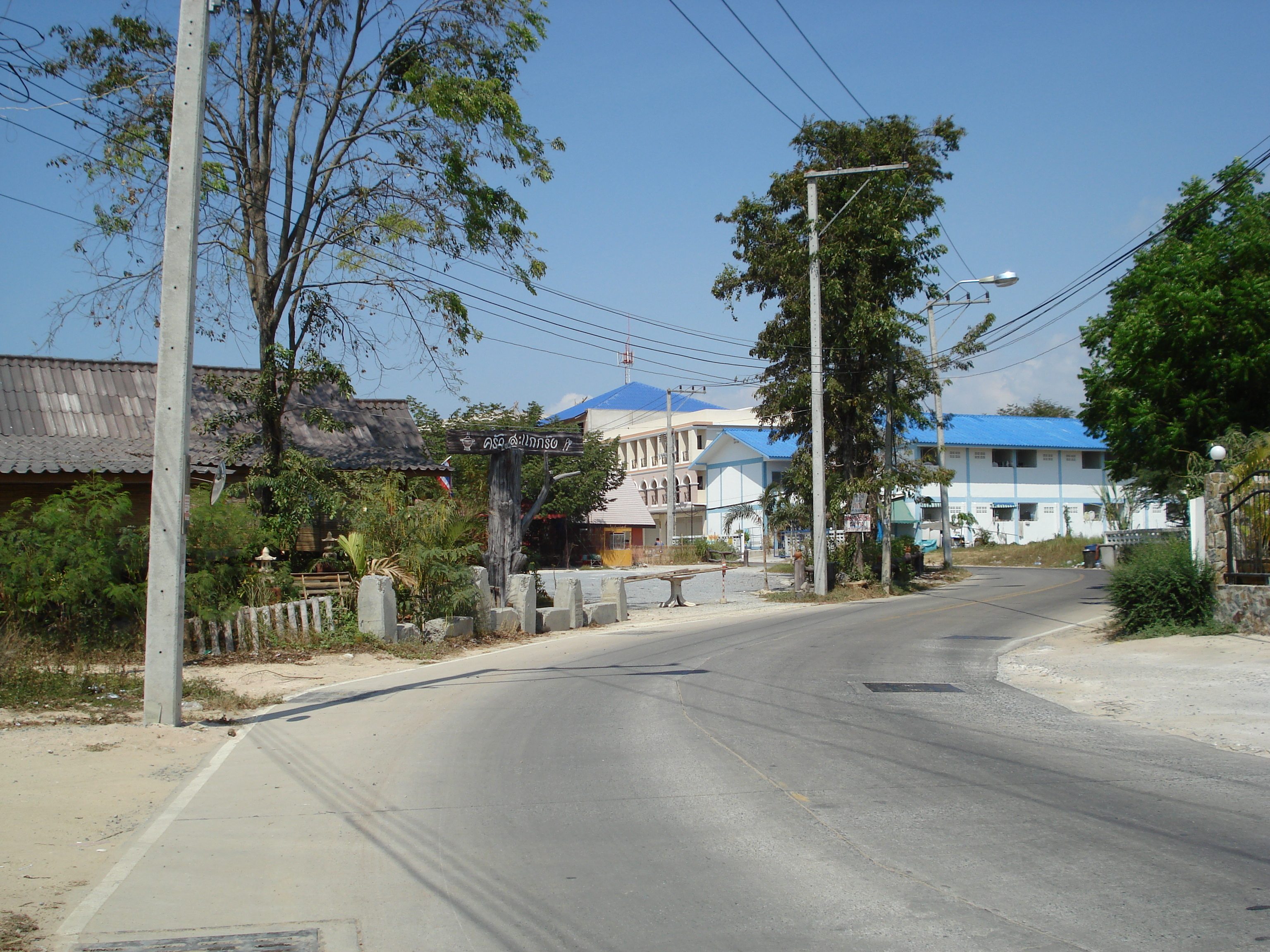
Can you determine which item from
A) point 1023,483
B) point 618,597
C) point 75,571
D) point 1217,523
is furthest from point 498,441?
point 1023,483

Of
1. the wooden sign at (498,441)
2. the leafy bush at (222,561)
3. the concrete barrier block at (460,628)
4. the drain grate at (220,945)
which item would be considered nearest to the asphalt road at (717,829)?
the drain grate at (220,945)

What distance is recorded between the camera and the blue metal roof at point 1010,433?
60094 mm

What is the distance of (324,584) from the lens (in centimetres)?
1639

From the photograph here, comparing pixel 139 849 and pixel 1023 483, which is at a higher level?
pixel 1023 483

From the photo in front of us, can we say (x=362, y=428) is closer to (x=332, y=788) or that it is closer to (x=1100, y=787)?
(x=332, y=788)

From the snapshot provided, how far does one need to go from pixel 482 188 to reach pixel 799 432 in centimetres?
1788

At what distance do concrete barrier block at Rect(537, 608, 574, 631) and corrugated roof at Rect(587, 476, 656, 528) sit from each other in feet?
113

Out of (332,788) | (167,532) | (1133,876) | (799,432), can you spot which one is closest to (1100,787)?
(1133,876)

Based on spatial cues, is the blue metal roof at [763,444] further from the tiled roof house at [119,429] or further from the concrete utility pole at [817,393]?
the tiled roof house at [119,429]

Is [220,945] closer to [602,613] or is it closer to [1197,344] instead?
[602,613]

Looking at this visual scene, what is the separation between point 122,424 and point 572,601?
1014cm

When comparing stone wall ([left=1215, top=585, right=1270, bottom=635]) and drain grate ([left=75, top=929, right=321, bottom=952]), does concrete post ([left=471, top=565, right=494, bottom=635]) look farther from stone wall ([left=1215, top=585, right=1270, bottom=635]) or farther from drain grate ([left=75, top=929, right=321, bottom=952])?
drain grate ([left=75, top=929, right=321, bottom=952])

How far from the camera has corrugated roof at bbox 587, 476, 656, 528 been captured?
56688 millimetres

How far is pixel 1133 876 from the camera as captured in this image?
5.26m
